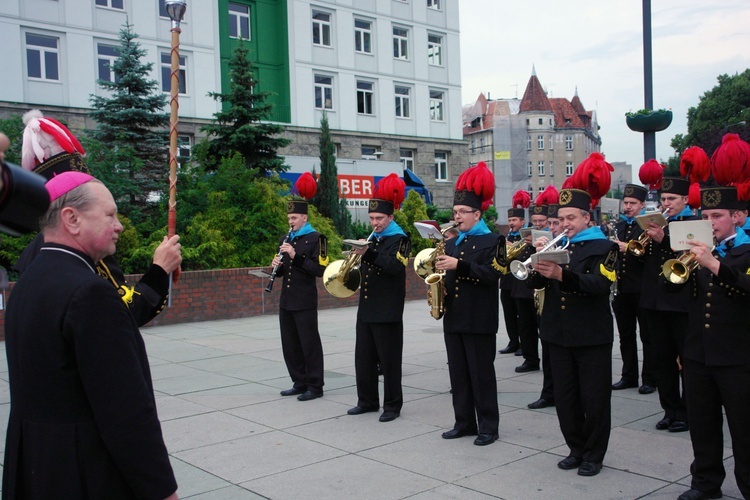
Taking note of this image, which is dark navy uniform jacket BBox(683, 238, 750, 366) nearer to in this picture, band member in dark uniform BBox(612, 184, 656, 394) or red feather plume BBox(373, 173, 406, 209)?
band member in dark uniform BBox(612, 184, 656, 394)

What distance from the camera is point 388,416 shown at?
23.0 feet

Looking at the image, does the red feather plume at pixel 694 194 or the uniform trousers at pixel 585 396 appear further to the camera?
the red feather plume at pixel 694 194

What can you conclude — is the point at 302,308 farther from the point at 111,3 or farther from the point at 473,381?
the point at 111,3

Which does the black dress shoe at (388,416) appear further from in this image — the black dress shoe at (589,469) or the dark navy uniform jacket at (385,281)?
the black dress shoe at (589,469)

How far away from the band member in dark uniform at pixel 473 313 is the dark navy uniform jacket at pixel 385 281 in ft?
2.61

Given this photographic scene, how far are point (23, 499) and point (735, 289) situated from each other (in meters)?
4.25

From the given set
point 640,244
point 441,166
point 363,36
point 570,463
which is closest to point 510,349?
point 640,244

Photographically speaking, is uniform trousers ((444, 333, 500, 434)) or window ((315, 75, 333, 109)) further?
window ((315, 75, 333, 109))

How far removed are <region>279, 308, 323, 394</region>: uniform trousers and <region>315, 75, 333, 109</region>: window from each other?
98.1 feet

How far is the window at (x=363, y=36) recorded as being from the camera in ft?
128

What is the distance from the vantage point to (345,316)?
15.8 m

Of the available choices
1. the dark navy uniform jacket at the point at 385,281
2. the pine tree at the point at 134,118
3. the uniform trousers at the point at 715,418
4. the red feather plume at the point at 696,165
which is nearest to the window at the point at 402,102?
the pine tree at the point at 134,118

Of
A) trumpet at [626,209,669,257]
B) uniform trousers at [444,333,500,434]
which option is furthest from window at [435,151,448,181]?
uniform trousers at [444,333,500,434]

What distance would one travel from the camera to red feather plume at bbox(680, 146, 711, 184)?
6074mm
